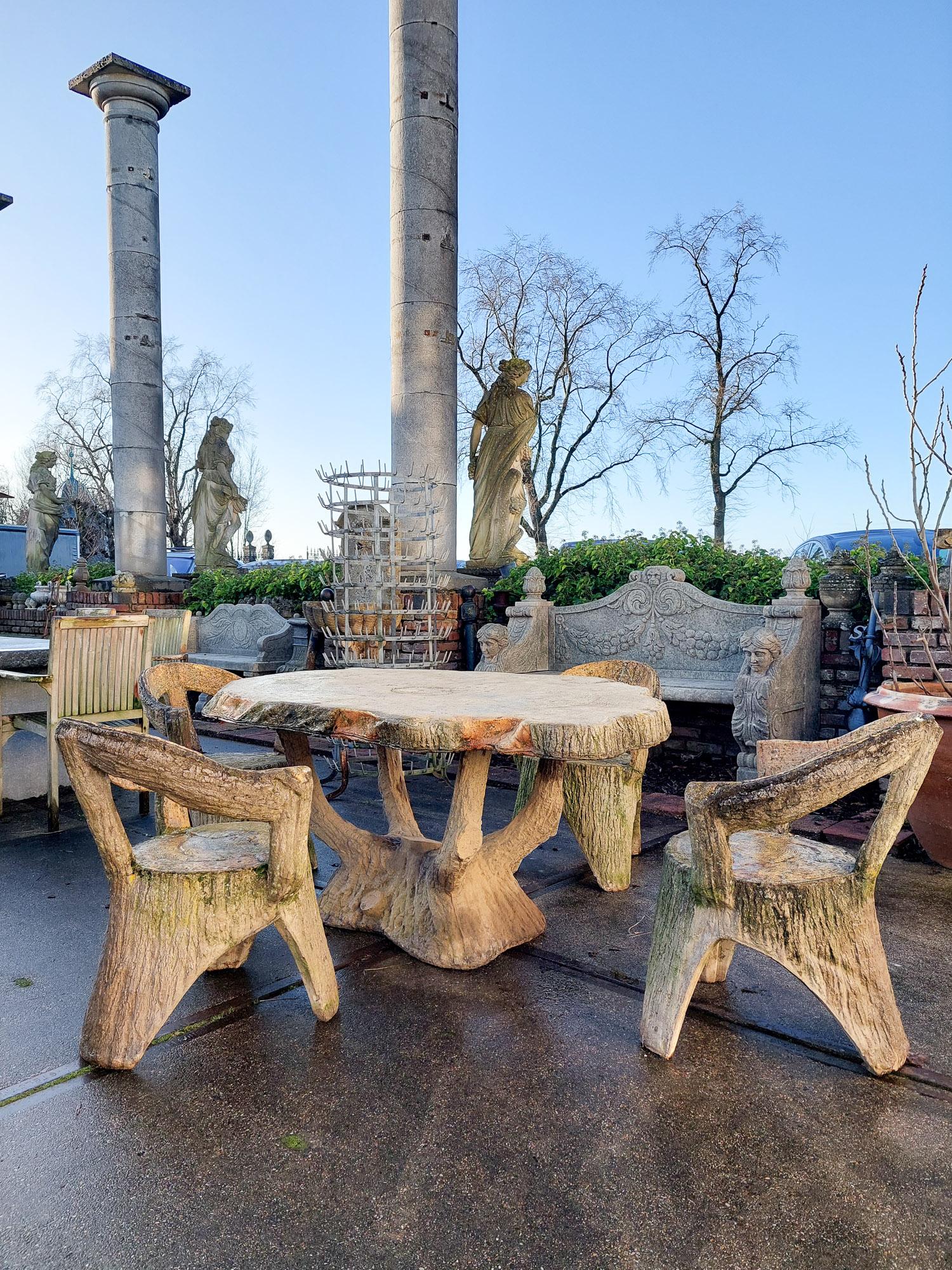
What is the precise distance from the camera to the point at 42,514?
1527cm

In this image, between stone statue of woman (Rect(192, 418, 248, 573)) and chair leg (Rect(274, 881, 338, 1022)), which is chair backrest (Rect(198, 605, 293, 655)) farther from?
chair leg (Rect(274, 881, 338, 1022))

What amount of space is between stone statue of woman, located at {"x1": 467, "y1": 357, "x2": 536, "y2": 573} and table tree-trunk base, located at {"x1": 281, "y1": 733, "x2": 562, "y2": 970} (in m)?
4.83

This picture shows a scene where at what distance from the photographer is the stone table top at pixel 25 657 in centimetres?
391

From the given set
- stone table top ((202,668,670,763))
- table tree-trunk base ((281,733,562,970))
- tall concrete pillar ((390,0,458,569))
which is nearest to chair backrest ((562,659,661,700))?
stone table top ((202,668,670,763))

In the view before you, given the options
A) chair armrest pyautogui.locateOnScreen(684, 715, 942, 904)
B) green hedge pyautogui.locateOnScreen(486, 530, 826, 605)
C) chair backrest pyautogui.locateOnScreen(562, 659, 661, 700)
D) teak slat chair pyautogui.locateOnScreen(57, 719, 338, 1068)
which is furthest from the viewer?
green hedge pyautogui.locateOnScreen(486, 530, 826, 605)

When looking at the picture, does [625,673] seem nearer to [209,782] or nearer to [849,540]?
[209,782]

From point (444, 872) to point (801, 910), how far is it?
108 centimetres

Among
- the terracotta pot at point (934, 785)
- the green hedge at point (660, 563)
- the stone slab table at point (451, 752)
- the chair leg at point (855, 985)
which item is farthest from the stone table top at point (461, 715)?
the green hedge at point (660, 563)

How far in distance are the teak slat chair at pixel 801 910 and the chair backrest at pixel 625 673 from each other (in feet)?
4.27

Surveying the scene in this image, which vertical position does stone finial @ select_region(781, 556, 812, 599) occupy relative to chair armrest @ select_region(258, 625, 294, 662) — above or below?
above

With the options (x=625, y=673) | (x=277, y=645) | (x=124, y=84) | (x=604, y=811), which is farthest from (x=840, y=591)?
(x=124, y=84)

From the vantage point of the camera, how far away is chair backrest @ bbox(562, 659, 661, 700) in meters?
3.35

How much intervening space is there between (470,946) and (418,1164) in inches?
37.2

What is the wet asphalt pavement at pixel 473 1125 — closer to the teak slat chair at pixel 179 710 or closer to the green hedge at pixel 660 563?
the teak slat chair at pixel 179 710
